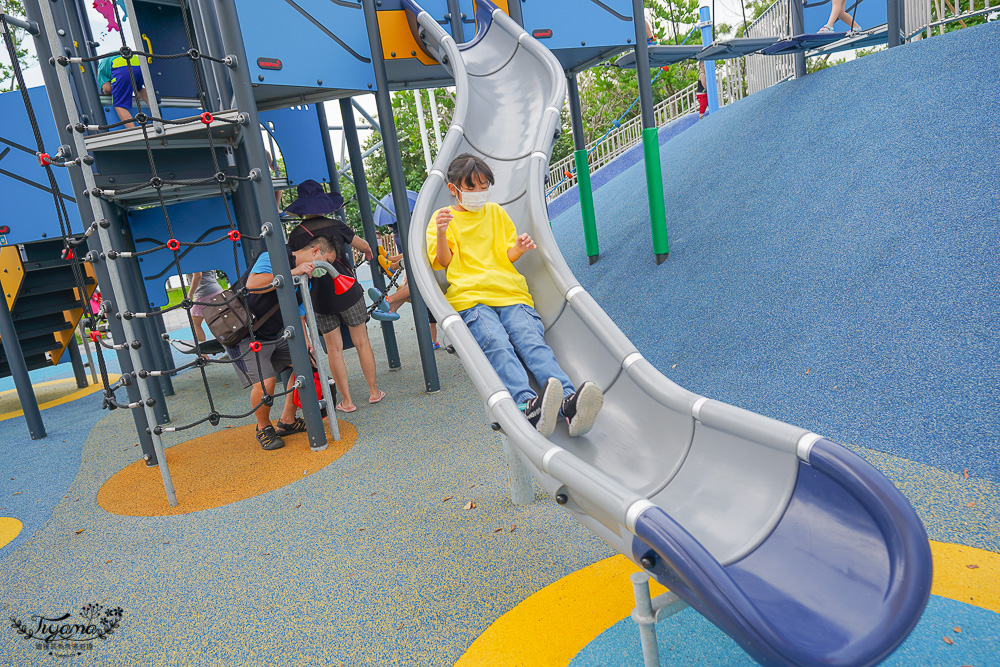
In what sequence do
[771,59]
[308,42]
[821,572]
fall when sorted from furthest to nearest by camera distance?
→ [771,59] → [308,42] → [821,572]

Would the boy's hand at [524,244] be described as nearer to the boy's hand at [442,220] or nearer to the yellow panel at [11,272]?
the boy's hand at [442,220]

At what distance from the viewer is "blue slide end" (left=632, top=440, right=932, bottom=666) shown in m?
1.44

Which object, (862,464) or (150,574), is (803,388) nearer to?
(862,464)

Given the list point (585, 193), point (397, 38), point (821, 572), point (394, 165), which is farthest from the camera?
point (585, 193)

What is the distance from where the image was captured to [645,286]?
5.85 meters

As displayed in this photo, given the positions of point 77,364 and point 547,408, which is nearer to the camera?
point 547,408

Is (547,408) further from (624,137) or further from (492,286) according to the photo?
(624,137)

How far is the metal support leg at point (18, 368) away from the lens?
17.0 feet

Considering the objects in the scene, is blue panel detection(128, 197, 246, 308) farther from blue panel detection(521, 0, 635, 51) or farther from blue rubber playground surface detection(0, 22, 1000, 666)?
blue panel detection(521, 0, 635, 51)

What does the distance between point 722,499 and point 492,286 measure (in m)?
1.54

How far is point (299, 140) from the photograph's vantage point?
267 inches

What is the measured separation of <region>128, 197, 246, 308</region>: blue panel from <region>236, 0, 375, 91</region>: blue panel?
2.29 meters

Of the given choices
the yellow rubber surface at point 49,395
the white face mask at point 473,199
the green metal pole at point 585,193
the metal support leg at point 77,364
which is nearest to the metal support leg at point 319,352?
the white face mask at point 473,199

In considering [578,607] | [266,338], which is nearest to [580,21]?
[266,338]
